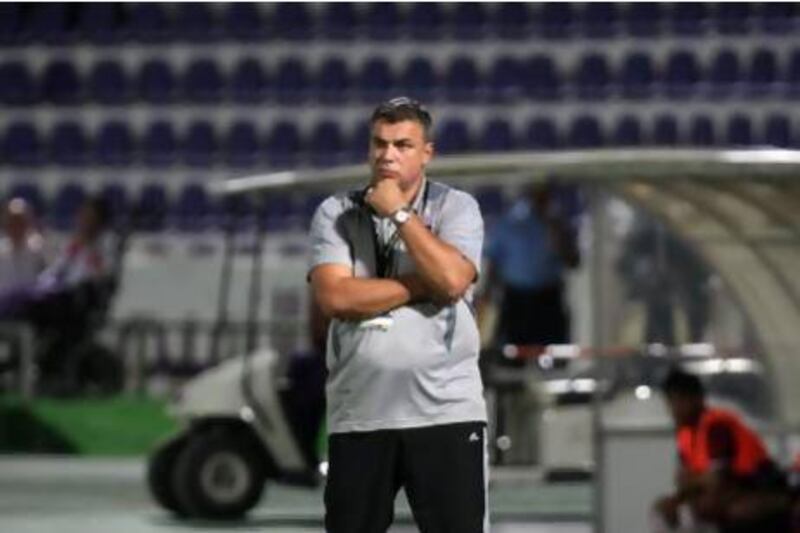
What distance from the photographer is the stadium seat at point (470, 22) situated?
2014 cm

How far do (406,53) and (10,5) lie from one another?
9.95 ft

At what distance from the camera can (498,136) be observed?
1989 cm

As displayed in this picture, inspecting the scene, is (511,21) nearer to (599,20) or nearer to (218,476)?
(599,20)

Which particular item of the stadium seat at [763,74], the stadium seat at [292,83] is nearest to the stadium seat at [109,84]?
the stadium seat at [292,83]

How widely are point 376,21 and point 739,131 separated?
2780mm

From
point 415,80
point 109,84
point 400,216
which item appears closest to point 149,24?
point 109,84

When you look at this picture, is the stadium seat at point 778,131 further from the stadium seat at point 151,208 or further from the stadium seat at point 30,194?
the stadium seat at point 30,194

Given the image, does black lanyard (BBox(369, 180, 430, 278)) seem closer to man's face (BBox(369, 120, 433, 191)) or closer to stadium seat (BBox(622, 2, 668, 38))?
man's face (BBox(369, 120, 433, 191))

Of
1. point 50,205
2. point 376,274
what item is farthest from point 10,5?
point 376,274

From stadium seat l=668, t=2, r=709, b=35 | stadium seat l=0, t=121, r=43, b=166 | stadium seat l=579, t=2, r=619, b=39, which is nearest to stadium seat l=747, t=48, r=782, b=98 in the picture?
stadium seat l=668, t=2, r=709, b=35

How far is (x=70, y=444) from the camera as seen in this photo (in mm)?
16328

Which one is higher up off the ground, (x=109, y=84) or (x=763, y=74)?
(x=109, y=84)

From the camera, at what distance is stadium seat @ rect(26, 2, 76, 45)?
20438 millimetres

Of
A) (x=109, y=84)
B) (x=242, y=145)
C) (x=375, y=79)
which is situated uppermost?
(x=109, y=84)
